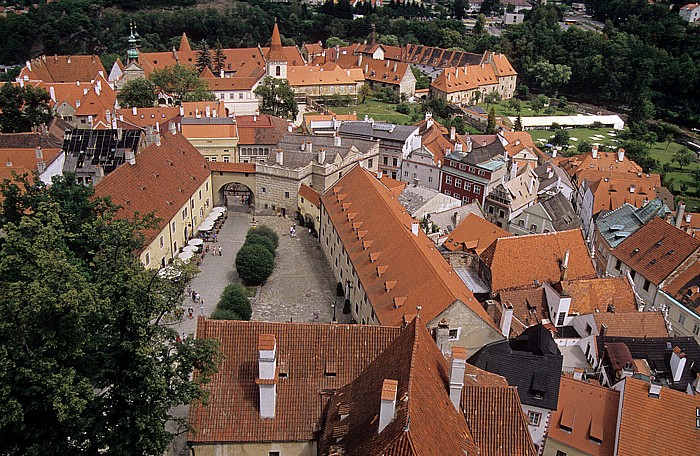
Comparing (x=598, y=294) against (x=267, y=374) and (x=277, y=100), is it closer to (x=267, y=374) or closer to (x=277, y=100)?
(x=267, y=374)

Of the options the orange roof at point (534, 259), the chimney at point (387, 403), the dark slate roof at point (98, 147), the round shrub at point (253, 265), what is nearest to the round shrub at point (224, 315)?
the round shrub at point (253, 265)

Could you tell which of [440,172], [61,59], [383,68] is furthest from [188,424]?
[383,68]

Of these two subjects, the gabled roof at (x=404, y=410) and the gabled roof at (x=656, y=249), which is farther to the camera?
the gabled roof at (x=656, y=249)

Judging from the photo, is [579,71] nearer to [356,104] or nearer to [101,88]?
[356,104]

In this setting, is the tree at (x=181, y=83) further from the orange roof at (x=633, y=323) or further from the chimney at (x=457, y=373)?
the chimney at (x=457, y=373)

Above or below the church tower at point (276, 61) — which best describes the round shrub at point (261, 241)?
below

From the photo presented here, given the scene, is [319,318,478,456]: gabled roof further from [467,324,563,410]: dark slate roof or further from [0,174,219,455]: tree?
[467,324,563,410]: dark slate roof

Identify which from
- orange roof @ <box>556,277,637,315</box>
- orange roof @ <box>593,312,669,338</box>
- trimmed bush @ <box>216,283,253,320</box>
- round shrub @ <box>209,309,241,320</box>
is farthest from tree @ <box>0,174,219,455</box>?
orange roof @ <box>556,277,637,315</box>
